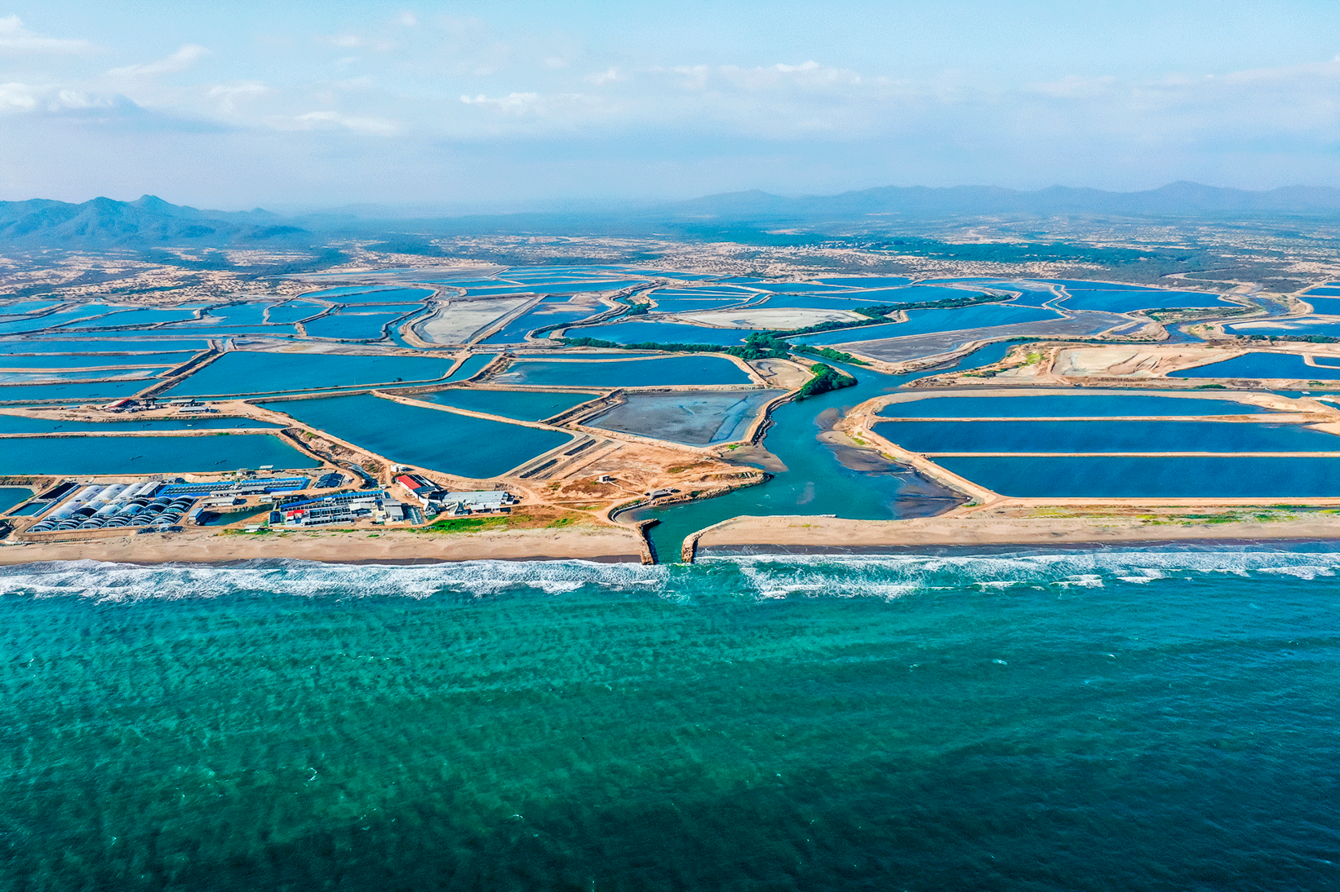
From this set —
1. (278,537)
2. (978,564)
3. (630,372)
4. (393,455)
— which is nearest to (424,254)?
(630,372)

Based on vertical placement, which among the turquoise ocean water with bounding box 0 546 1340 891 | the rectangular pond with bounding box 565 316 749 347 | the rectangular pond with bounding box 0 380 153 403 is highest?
the rectangular pond with bounding box 565 316 749 347

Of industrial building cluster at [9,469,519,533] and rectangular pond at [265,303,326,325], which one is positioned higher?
rectangular pond at [265,303,326,325]

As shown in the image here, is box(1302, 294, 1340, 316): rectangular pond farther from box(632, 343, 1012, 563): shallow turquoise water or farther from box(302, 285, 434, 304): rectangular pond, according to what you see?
box(302, 285, 434, 304): rectangular pond

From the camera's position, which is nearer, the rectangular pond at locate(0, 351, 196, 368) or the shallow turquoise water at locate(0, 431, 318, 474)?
the shallow turquoise water at locate(0, 431, 318, 474)

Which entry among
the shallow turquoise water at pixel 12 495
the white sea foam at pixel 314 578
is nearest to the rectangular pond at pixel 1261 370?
the white sea foam at pixel 314 578

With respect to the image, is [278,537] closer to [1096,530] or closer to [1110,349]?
[1096,530]

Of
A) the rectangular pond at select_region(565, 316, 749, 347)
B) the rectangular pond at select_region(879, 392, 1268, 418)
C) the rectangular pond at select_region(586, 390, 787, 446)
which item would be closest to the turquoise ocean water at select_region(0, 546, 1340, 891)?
the rectangular pond at select_region(586, 390, 787, 446)

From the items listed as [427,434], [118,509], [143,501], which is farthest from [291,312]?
[118,509]

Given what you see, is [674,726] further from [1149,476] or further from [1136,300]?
[1136,300]
